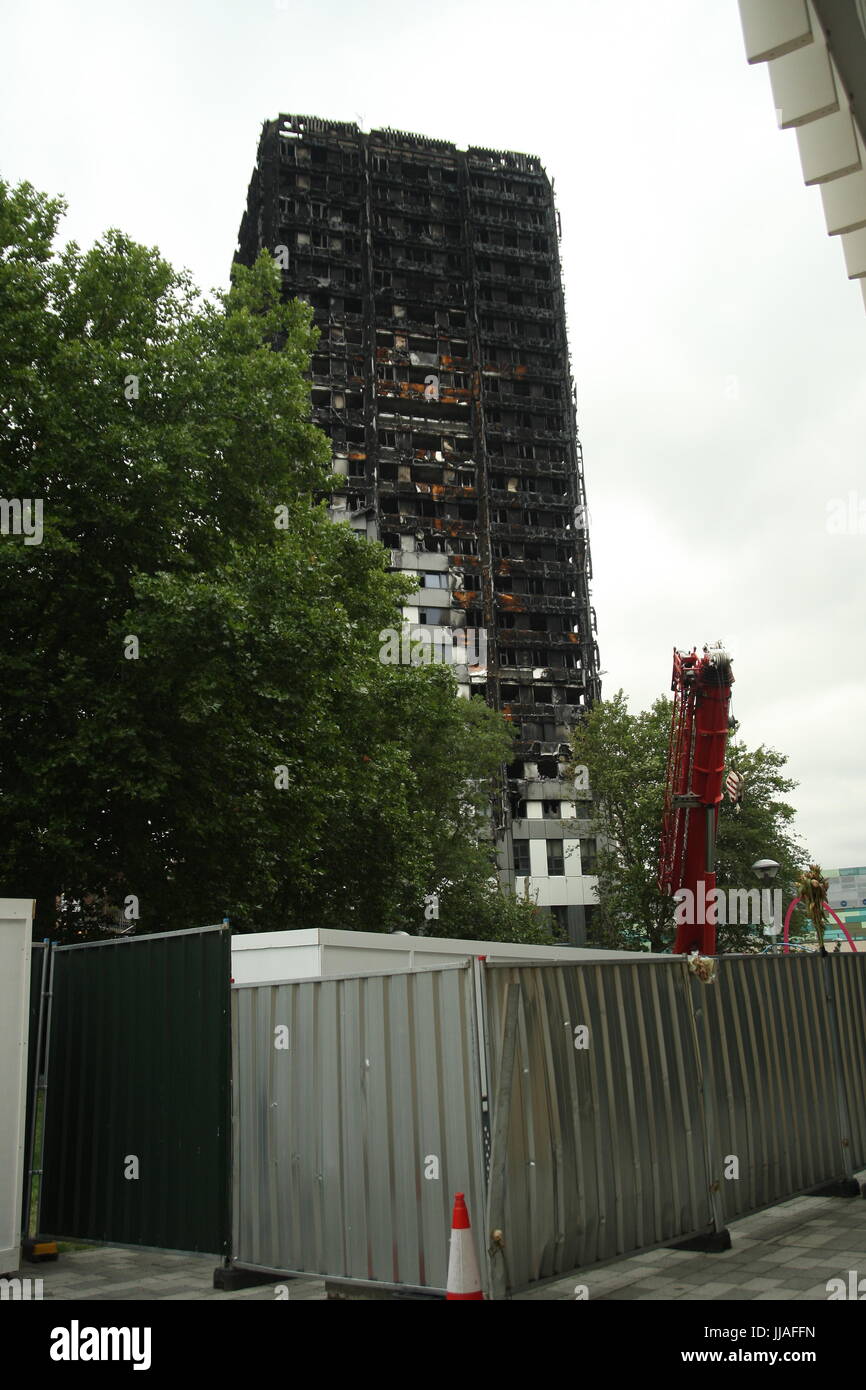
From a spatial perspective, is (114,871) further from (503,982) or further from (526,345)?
(526,345)

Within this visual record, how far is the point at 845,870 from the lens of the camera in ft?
559

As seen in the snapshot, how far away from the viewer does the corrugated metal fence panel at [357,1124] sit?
733cm

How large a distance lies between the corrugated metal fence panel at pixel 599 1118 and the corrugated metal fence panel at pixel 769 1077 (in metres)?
0.45

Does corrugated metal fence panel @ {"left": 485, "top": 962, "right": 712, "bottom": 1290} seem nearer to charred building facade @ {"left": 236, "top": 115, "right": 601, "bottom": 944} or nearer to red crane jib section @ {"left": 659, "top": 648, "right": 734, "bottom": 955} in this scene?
red crane jib section @ {"left": 659, "top": 648, "right": 734, "bottom": 955}

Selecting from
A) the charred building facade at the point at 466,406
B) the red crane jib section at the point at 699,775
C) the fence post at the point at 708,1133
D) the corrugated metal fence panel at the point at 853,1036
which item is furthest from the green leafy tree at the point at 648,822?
the fence post at the point at 708,1133

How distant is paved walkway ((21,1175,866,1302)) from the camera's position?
7953 millimetres

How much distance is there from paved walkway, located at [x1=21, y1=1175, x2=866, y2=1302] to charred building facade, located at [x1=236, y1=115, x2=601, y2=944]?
56.7 metres

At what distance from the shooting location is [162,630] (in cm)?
1800

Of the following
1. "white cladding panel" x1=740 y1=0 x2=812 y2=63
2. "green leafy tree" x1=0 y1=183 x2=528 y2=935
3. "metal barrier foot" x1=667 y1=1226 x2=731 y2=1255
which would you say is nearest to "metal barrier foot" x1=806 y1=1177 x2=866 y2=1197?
"metal barrier foot" x1=667 y1=1226 x2=731 y2=1255

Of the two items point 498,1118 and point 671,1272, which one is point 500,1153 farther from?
point 671,1272

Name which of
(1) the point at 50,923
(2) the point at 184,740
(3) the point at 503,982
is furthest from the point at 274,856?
(3) the point at 503,982

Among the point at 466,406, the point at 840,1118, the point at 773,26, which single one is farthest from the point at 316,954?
the point at 466,406
